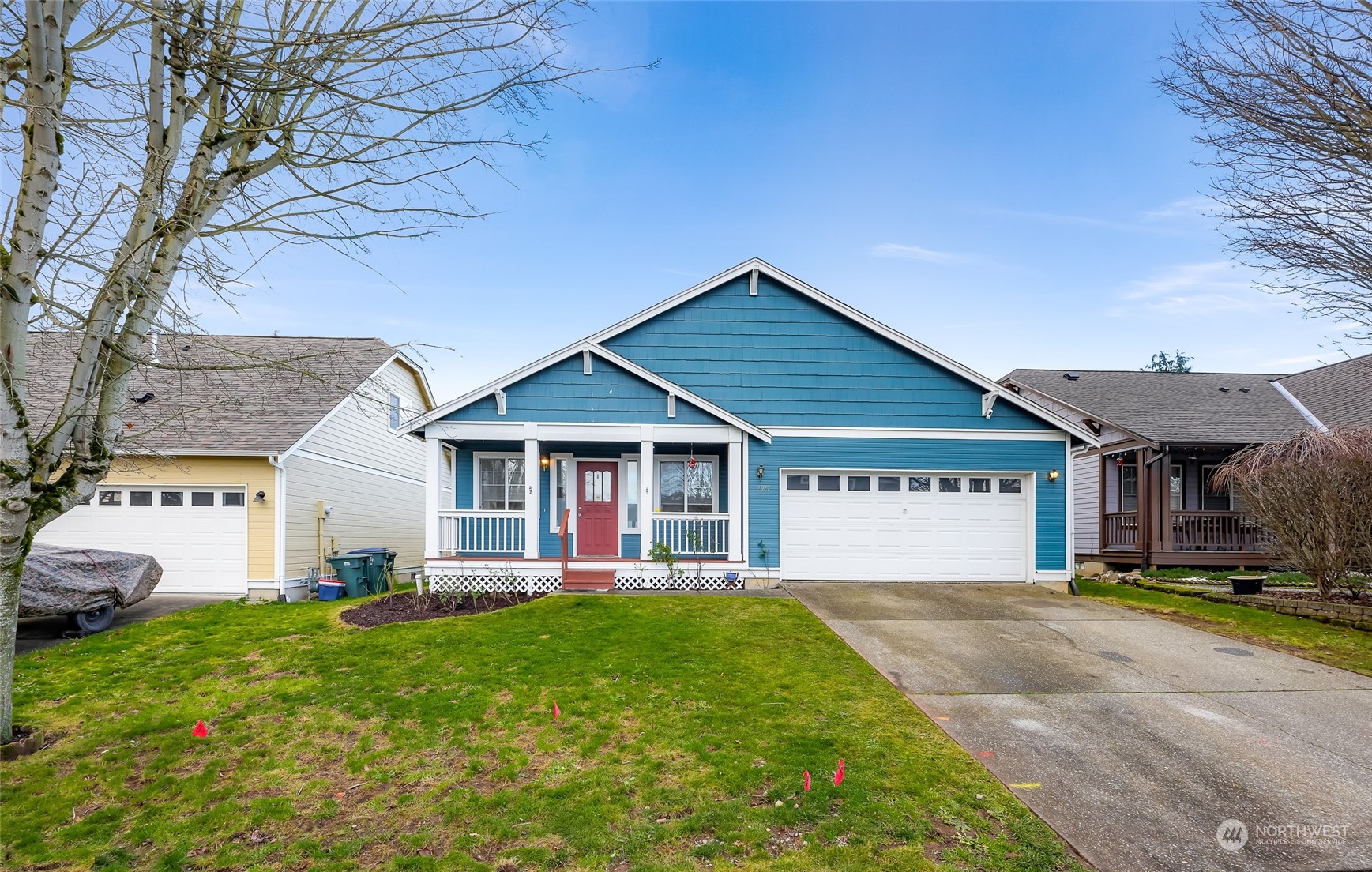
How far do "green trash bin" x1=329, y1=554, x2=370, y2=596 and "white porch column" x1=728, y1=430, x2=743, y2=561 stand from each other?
733cm

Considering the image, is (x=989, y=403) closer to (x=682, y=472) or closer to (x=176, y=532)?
(x=682, y=472)

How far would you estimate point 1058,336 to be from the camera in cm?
2888

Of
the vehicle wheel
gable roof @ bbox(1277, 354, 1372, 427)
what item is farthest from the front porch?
gable roof @ bbox(1277, 354, 1372, 427)

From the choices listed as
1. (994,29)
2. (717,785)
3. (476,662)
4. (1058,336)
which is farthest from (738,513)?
(1058,336)

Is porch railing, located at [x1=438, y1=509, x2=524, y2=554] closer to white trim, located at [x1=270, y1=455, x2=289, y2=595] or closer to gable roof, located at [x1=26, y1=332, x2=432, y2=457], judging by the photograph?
gable roof, located at [x1=26, y1=332, x2=432, y2=457]

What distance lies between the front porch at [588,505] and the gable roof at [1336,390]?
52.6 feet

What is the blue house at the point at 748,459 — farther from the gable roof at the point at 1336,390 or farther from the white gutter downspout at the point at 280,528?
the gable roof at the point at 1336,390

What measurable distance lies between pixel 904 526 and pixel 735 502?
3.36m

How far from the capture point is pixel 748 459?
11.9m

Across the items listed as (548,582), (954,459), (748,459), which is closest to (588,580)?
(548,582)

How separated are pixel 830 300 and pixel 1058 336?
71.6 feet

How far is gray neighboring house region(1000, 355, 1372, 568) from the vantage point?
15.3 meters

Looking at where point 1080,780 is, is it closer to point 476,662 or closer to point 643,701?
point 643,701

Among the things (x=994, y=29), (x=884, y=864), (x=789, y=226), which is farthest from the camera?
(x=789, y=226)
